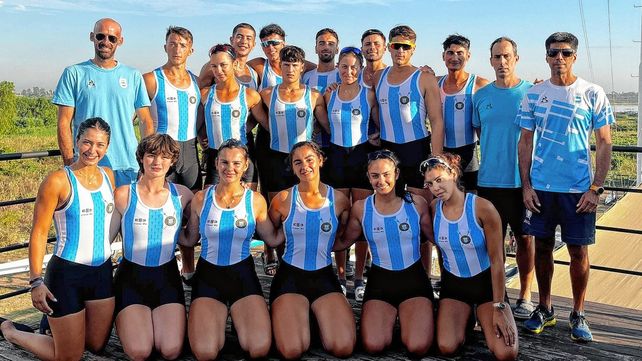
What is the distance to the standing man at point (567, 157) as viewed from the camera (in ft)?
13.5

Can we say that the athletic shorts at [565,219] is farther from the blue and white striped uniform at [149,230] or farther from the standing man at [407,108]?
the blue and white striped uniform at [149,230]

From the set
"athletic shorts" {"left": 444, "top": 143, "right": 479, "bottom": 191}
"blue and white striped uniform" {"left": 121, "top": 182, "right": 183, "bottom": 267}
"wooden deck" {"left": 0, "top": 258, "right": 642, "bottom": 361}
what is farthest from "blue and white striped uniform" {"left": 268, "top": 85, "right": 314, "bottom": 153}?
"wooden deck" {"left": 0, "top": 258, "right": 642, "bottom": 361}

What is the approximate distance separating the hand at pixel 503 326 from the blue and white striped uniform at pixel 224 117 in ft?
8.39

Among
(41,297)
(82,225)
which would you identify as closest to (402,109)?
(82,225)

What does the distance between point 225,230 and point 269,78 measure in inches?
82.6

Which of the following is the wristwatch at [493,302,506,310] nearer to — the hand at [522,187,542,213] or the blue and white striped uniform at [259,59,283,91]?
the hand at [522,187,542,213]

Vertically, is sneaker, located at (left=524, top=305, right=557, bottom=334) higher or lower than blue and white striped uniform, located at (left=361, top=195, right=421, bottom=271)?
lower

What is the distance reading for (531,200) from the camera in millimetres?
4301

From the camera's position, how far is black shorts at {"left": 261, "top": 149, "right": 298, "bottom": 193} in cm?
534

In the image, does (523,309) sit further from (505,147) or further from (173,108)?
(173,108)

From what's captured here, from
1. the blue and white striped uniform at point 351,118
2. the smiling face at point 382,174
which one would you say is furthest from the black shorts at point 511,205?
the blue and white striped uniform at point 351,118

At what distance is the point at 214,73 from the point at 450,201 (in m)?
2.27

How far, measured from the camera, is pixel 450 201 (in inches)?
165

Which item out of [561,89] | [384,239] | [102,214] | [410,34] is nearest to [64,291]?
[102,214]
